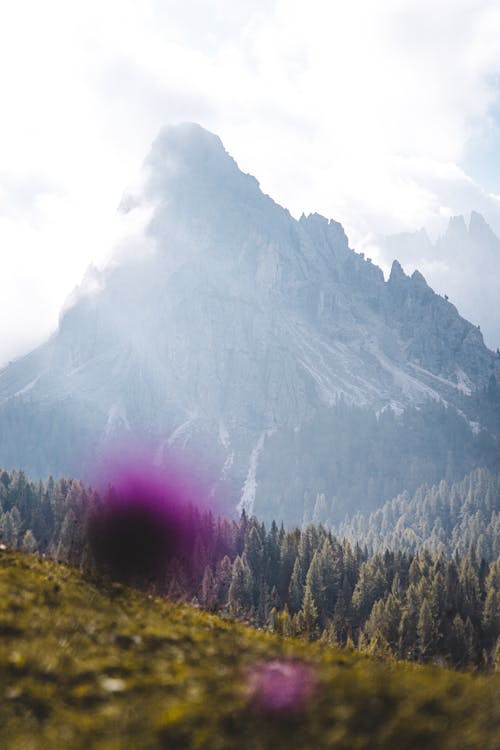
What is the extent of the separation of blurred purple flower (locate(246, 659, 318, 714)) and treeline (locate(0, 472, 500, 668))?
69.6 metres

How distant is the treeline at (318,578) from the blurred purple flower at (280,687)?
69.6 meters

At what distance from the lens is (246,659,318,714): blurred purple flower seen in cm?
877

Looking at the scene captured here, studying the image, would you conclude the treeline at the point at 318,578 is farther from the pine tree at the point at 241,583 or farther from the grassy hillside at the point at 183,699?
the grassy hillside at the point at 183,699

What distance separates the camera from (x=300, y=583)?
11900 cm

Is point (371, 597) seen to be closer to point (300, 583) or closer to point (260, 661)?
point (300, 583)

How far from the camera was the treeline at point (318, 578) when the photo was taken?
86.2 m

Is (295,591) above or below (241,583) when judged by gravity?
above

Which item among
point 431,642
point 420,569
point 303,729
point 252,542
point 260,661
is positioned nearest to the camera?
point 303,729

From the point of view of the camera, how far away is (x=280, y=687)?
31.0ft

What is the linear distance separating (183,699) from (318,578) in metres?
111

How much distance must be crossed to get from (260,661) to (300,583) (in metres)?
114

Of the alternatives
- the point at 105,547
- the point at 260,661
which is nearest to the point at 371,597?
the point at 105,547

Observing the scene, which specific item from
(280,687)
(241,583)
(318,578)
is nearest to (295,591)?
(318,578)

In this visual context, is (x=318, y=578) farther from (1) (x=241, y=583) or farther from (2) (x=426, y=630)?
(2) (x=426, y=630)
